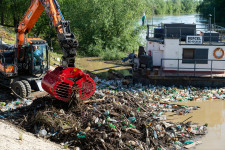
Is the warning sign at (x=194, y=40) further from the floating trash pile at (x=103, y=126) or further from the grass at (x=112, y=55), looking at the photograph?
the grass at (x=112, y=55)

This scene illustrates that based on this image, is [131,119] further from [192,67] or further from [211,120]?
[192,67]

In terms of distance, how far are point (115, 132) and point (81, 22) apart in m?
22.3

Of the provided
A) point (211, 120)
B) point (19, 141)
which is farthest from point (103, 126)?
point (211, 120)

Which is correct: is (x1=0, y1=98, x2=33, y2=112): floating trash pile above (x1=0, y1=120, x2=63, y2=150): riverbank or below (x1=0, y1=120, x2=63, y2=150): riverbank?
above

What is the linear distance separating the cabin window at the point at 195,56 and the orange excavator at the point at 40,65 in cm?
879

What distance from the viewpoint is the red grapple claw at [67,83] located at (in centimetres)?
1166

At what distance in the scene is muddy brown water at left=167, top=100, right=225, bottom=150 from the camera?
1201cm

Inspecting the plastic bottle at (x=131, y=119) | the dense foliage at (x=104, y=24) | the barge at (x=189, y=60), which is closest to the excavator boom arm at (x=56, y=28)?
the plastic bottle at (x=131, y=119)

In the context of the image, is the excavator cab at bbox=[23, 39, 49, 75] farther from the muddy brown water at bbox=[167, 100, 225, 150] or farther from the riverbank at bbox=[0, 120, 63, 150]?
the muddy brown water at bbox=[167, 100, 225, 150]

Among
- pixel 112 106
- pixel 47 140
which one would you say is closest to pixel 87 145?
pixel 47 140

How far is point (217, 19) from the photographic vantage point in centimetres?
6209

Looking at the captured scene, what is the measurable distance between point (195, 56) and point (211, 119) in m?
5.82

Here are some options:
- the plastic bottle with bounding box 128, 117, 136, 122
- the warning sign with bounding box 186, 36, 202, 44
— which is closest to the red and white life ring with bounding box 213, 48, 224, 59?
the warning sign with bounding box 186, 36, 202, 44

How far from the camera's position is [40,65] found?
51.8 feet
